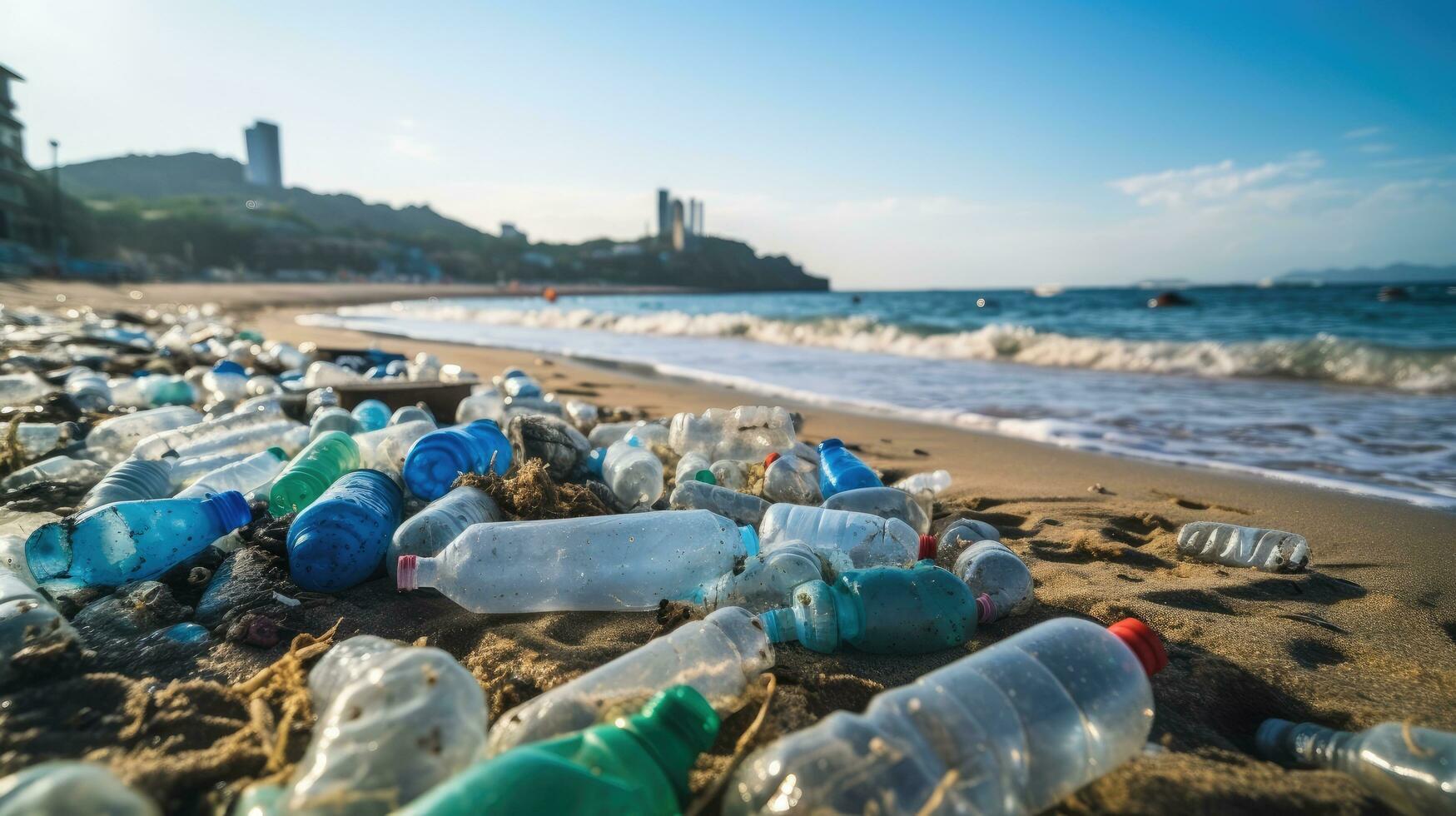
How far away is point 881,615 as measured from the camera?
1.49 m

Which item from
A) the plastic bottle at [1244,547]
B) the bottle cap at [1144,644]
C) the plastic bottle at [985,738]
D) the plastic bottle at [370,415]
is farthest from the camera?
the plastic bottle at [370,415]

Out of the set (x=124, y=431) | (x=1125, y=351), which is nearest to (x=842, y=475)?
(x=124, y=431)

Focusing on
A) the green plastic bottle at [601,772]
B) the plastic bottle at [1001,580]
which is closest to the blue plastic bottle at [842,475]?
the plastic bottle at [1001,580]

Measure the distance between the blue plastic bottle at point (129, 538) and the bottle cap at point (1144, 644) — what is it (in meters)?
2.02

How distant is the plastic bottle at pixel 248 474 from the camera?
2.31 metres

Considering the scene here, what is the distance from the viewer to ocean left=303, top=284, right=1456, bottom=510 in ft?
12.0

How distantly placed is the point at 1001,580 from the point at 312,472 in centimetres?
200

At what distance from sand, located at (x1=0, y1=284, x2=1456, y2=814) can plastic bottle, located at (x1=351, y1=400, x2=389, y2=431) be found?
4.57 ft

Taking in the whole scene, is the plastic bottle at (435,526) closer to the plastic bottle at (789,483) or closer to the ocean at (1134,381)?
the plastic bottle at (789,483)

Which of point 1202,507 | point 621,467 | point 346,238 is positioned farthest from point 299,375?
point 346,238

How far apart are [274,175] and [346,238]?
5006cm

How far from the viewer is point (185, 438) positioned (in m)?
2.96

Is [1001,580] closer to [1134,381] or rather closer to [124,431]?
[124,431]

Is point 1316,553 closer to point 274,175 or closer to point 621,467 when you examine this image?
point 621,467
